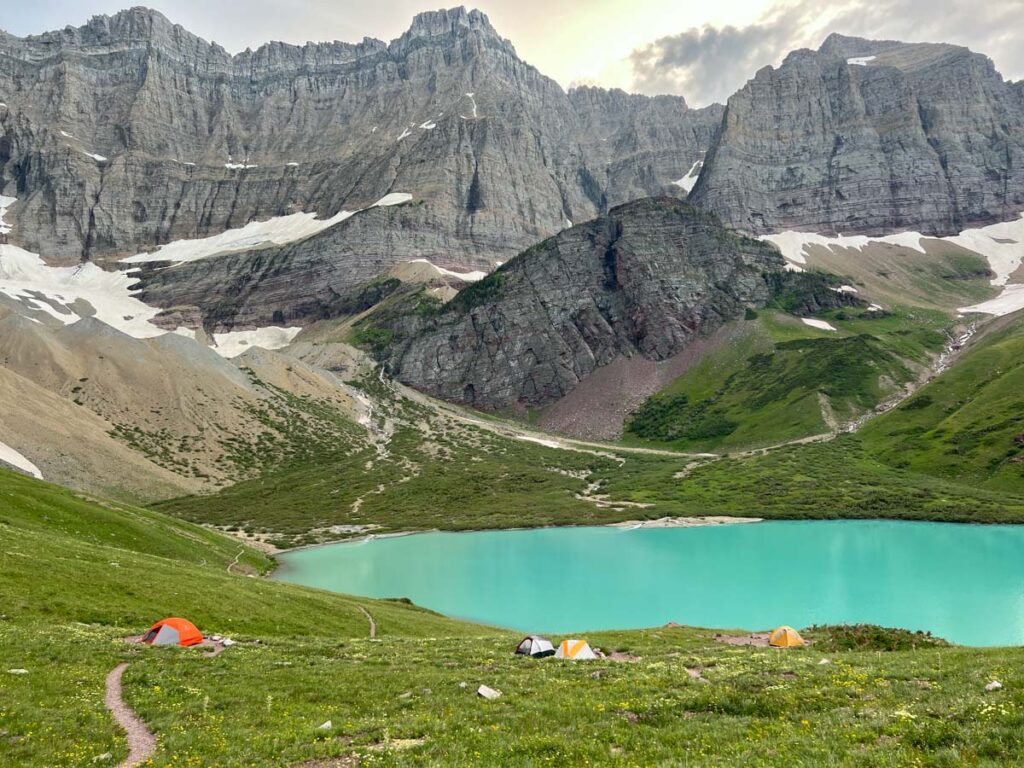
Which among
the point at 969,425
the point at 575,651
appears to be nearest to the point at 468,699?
the point at 575,651

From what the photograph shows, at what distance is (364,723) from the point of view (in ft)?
51.1

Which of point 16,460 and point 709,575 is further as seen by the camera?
point 16,460

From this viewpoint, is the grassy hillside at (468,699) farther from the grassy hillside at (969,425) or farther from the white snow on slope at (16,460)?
the grassy hillside at (969,425)

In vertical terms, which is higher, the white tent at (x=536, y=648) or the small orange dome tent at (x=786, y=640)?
the small orange dome tent at (x=786, y=640)

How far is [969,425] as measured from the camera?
130375 millimetres

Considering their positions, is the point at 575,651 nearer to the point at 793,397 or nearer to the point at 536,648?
the point at 536,648

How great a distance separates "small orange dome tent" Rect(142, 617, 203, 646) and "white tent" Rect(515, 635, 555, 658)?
14.1 meters

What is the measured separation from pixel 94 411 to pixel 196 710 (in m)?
148

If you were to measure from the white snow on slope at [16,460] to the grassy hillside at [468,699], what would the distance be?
6381 centimetres

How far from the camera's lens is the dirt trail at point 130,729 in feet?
44.3

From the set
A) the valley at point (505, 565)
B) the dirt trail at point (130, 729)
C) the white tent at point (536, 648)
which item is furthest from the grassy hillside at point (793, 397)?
the dirt trail at point (130, 729)

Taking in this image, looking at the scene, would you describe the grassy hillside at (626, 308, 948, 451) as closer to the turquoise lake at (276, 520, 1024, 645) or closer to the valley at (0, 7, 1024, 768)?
the valley at (0, 7, 1024, 768)

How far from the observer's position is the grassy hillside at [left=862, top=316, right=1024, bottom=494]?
116250 mm

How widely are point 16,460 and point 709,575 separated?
97107 millimetres
